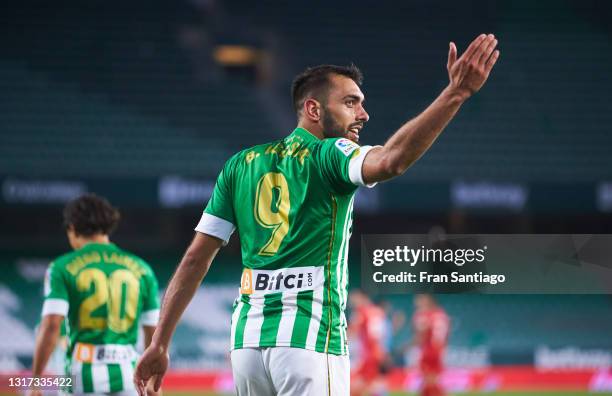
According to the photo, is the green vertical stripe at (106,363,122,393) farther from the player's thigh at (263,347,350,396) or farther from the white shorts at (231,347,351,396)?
the player's thigh at (263,347,350,396)

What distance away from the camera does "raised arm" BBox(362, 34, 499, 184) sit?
119 inches

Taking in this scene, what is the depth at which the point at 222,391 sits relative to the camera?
1556 centimetres

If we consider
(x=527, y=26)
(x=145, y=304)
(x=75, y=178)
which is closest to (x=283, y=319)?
(x=145, y=304)

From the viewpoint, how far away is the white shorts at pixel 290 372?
3439mm

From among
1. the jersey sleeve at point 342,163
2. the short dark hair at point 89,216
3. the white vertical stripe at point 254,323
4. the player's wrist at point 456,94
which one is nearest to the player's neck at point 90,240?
the short dark hair at point 89,216

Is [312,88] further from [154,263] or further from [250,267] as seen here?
[154,263]

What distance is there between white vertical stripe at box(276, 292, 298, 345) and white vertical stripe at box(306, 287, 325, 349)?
2.5 inches

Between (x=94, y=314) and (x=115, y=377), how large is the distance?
0.37 m

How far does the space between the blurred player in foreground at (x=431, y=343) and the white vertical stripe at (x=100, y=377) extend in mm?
8512

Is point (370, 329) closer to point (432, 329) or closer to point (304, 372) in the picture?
point (432, 329)

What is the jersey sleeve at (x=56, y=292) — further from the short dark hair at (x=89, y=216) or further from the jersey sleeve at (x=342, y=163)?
the jersey sleeve at (x=342, y=163)

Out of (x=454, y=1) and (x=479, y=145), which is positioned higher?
(x=454, y=1)

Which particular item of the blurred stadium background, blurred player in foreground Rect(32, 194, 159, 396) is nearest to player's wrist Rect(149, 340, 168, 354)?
blurred player in foreground Rect(32, 194, 159, 396)

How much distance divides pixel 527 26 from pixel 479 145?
8.28ft
